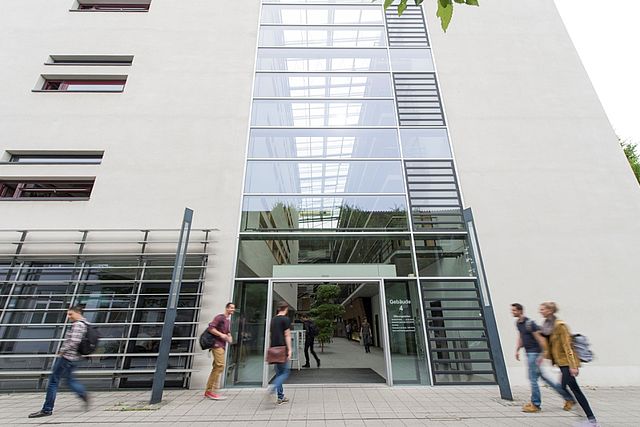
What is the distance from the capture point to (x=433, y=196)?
8312mm

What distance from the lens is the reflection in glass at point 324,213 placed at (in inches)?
313

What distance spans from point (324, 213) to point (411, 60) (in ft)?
20.0

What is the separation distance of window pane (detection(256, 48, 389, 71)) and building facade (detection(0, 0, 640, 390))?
6cm

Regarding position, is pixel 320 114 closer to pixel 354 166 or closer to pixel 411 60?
pixel 354 166

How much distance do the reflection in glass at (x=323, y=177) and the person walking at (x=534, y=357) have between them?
13.7ft

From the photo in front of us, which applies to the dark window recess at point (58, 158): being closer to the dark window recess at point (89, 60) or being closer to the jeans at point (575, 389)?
the dark window recess at point (89, 60)

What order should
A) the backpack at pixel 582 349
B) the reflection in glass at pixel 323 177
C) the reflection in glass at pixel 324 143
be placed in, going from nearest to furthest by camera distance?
the backpack at pixel 582 349 < the reflection in glass at pixel 323 177 < the reflection in glass at pixel 324 143

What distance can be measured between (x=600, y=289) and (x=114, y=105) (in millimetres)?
13330

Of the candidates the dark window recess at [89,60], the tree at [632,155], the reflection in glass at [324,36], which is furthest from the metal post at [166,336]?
the tree at [632,155]

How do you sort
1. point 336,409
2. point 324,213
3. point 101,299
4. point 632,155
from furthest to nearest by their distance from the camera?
1. point 632,155
2. point 324,213
3. point 101,299
4. point 336,409

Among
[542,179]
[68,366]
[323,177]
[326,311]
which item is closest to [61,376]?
[68,366]

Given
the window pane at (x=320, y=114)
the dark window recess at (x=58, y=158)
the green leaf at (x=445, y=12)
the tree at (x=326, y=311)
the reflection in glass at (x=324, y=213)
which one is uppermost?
the window pane at (x=320, y=114)

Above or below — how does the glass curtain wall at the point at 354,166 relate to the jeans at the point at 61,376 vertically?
above

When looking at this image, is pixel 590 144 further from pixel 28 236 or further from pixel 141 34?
pixel 28 236
